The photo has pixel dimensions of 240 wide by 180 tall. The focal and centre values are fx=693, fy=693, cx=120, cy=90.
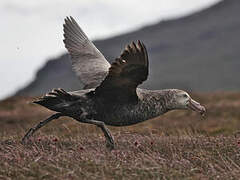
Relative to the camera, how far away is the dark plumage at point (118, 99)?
336 inches

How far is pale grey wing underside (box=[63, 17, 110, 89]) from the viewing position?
10.4 meters

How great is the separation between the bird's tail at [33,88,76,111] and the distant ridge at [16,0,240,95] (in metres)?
69.7

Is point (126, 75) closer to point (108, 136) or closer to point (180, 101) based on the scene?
A: point (108, 136)

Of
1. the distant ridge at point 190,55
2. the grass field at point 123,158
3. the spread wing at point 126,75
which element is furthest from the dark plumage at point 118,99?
the distant ridge at point 190,55

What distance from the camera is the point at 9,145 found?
27.5 ft

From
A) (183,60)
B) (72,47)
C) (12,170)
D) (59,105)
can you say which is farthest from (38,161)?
(183,60)

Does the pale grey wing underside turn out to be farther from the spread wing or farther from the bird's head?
the bird's head

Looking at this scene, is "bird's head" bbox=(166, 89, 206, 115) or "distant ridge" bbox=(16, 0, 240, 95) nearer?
"bird's head" bbox=(166, 89, 206, 115)

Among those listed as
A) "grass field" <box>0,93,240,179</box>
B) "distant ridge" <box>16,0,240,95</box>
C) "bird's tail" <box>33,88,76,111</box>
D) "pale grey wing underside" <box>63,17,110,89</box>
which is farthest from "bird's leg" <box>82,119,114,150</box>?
"distant ridge" <box>16,0,240,95</box>

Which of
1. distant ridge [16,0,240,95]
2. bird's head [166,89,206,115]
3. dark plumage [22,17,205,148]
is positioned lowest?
distant ridge [16,0,240,95]

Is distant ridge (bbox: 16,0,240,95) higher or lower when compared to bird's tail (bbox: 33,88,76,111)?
lower

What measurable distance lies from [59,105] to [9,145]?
3.20ft

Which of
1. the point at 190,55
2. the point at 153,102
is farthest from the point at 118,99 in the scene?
the point at 190,55

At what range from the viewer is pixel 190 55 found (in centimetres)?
11256
